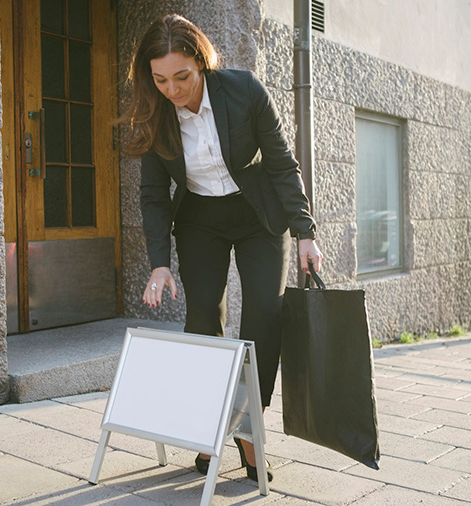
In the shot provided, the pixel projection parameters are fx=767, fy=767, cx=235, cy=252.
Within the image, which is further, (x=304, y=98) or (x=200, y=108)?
(x=304, y=98)

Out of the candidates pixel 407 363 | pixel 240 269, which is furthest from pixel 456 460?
pixel 407 363

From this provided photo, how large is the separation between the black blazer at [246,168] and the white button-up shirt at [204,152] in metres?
0.04

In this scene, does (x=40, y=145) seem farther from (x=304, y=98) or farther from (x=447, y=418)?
(x=447, y=418)

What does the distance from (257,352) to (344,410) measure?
0.41m

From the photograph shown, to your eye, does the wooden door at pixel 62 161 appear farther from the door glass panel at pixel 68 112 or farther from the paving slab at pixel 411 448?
the paving slab at pixel 411 448

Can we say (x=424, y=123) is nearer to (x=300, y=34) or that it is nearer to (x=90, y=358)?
(x=300, y=34)

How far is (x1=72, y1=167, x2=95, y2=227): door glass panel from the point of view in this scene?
17.8 feet

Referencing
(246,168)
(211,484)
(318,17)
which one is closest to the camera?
(211,484)

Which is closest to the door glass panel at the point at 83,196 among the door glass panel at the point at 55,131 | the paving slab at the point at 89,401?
the door glass panel at the point at 55,131

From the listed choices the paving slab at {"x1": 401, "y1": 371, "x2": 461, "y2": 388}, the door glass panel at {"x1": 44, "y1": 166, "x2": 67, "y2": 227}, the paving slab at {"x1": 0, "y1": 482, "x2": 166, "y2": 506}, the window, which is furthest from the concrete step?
the window

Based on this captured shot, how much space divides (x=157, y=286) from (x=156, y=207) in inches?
13.6

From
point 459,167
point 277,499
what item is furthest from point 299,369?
point 459,167

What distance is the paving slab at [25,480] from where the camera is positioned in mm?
2799

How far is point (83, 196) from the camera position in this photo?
5.49 metres
